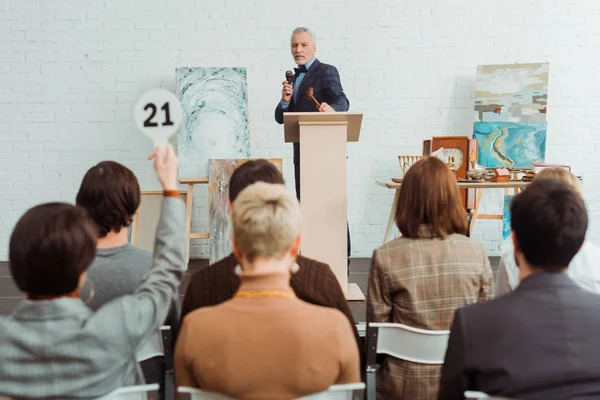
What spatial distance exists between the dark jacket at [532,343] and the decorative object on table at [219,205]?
3284mm

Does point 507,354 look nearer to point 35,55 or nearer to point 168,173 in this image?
point 168,173

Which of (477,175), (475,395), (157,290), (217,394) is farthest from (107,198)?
(477,175)

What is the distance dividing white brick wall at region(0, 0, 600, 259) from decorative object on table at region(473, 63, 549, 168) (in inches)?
10.0

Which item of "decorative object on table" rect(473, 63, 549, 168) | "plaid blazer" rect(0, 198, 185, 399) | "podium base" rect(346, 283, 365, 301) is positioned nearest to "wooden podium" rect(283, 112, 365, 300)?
"podium base" rect(346, 283, 365, 301)

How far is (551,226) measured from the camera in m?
1.08

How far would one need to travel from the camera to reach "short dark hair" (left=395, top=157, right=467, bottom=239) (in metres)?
1.66

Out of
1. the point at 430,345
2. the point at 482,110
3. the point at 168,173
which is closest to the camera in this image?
the point at 168,173

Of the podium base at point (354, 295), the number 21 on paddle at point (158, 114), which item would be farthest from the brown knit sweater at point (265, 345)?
the podium base at point (354, 295)

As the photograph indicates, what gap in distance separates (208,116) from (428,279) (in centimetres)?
320

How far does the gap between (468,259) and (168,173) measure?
3.03 feet

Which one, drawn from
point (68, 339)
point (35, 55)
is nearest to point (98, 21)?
point (35, 55)

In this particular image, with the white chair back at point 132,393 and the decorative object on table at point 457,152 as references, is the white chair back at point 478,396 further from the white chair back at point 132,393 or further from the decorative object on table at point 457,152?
the decorative object on table at point 457,152

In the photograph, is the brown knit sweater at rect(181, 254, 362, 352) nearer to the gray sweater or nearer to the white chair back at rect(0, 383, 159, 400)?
the gray sweater

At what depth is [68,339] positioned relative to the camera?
98cm
